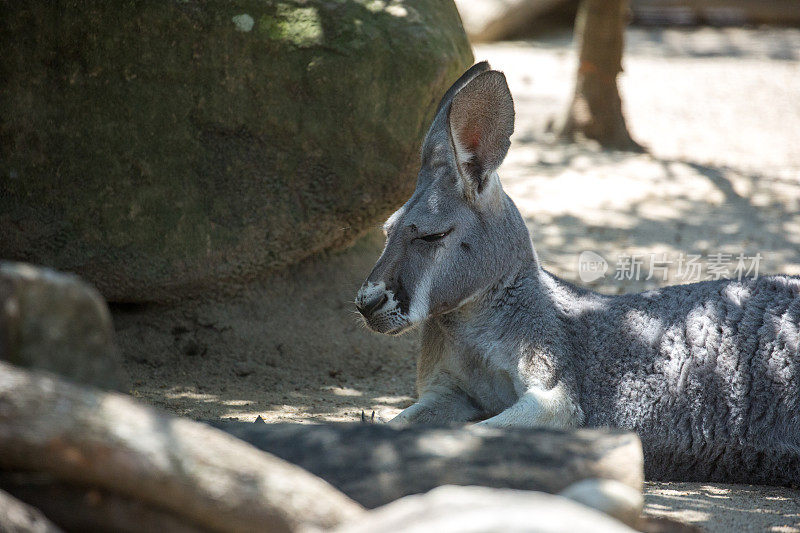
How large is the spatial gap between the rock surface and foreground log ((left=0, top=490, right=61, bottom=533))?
448 millimetres

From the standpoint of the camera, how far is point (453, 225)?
4539 mm

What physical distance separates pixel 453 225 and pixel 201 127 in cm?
223

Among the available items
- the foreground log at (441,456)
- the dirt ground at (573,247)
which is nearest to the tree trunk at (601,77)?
the dirt ground at (573,247)

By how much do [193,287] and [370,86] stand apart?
1.88 metres

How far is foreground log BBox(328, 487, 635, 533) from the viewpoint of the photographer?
2197 millimetres

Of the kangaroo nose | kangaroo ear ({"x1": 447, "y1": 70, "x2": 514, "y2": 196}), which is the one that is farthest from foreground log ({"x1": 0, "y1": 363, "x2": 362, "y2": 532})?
kangaroo ear ({"x1": 447, "y1": 70, "x2": 514, "y2": 196})

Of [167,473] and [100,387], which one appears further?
[100,387]

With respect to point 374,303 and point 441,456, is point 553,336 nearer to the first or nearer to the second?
point 374,303

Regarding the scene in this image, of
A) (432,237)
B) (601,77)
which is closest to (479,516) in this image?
(432,237)

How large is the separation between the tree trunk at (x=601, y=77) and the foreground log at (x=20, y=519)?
909 centimetres

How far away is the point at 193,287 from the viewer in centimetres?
600

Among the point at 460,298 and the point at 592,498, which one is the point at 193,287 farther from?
Result: the point at 592,498

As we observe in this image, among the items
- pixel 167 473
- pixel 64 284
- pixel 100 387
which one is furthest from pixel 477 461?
pixel 64 284

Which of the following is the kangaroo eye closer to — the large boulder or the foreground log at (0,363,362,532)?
the large boulder
